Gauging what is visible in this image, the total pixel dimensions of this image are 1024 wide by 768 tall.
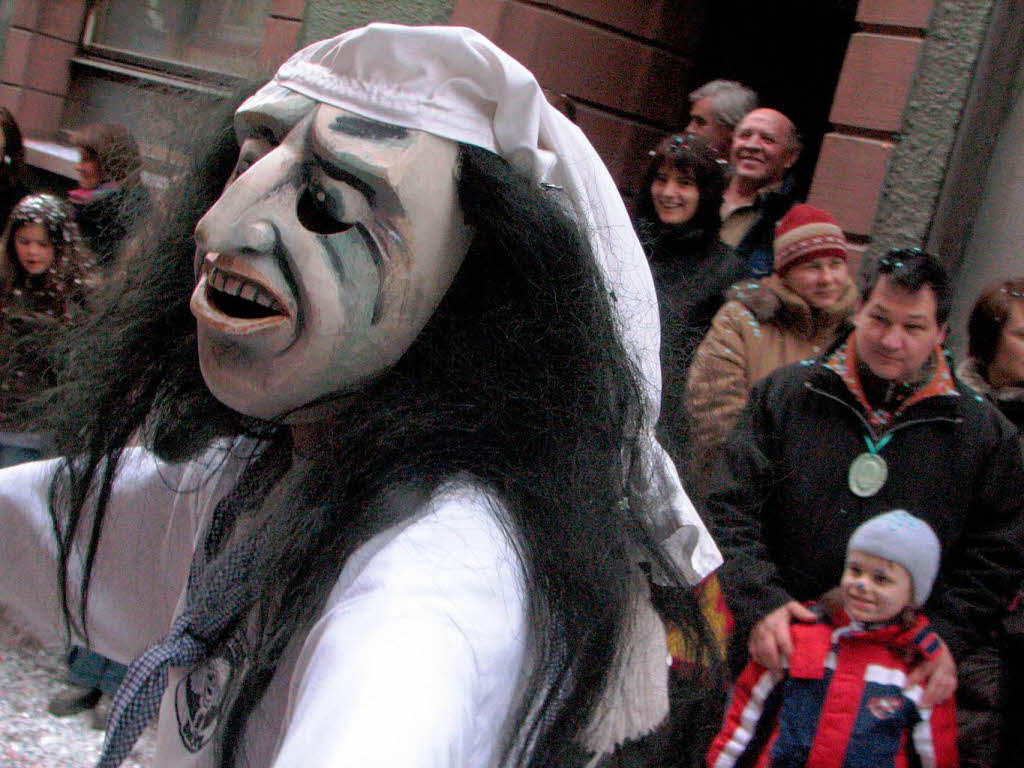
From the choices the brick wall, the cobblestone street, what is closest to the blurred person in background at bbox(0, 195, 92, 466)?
the cobblestone street

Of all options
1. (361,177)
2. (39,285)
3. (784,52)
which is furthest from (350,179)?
(784,52)

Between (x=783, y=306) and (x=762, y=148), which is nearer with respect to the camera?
(x=783, y=306)

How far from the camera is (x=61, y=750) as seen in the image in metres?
3.33

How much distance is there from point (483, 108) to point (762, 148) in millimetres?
2531

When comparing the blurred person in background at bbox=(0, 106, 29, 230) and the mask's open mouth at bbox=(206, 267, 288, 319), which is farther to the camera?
the blurred person in background at bbox=(0, 106, 29, 230)

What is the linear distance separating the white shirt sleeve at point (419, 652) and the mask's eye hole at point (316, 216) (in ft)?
1.00

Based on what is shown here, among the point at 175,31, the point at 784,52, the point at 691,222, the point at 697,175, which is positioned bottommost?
the point at 691,222

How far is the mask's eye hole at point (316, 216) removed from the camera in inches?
53.5

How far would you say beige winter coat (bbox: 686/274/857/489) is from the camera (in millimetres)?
3104

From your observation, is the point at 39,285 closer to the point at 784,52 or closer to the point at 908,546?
the point at 908,546

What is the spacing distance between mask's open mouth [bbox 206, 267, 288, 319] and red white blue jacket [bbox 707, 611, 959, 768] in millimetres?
1635

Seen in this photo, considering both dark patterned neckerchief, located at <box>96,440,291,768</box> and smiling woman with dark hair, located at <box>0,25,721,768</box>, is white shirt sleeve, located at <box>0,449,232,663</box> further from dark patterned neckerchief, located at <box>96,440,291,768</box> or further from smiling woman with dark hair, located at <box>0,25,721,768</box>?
dark patterned neckerchief, located at <box>96,440,291,768</box>

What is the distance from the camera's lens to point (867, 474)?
280 centimetres

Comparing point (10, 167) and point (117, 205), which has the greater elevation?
point (117, 205)
